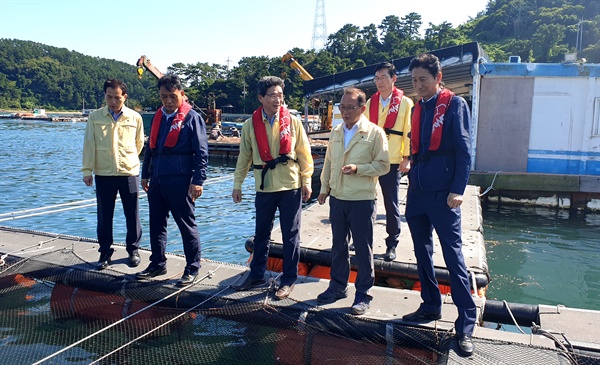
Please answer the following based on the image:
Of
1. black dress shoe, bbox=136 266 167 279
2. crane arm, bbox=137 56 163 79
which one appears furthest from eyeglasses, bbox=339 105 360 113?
crane arm, bbox=137 56 163 79

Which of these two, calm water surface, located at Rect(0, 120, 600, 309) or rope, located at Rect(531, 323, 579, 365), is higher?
rope, located at Rect(531, 323, 579, 365)

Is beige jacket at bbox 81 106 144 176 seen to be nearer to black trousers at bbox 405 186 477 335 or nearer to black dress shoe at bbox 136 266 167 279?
black dress shoe at bbox 136 266 167 279

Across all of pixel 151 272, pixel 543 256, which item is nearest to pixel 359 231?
pixel 151 272

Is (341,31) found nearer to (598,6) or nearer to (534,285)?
(598,6)

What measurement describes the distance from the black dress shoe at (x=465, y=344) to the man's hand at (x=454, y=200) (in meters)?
0.89

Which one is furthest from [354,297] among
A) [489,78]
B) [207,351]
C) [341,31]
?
[341,31]

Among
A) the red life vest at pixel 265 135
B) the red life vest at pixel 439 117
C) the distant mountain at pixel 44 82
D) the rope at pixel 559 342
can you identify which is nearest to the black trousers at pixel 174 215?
the red life vest at pixel 265 135

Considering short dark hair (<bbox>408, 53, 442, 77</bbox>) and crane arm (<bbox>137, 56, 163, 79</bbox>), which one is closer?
short dark hair (<bbox>408, 53, 442, 77</bbox>)

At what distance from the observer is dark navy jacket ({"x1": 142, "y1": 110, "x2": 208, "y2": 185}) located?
452cm

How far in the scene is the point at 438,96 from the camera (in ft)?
11.7

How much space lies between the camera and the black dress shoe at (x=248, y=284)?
14.7ft

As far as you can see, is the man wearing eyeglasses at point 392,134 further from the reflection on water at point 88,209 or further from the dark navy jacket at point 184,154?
the reflection on water at point 88,209

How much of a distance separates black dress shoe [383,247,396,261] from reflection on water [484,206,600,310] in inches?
105

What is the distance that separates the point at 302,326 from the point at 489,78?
393 inches
